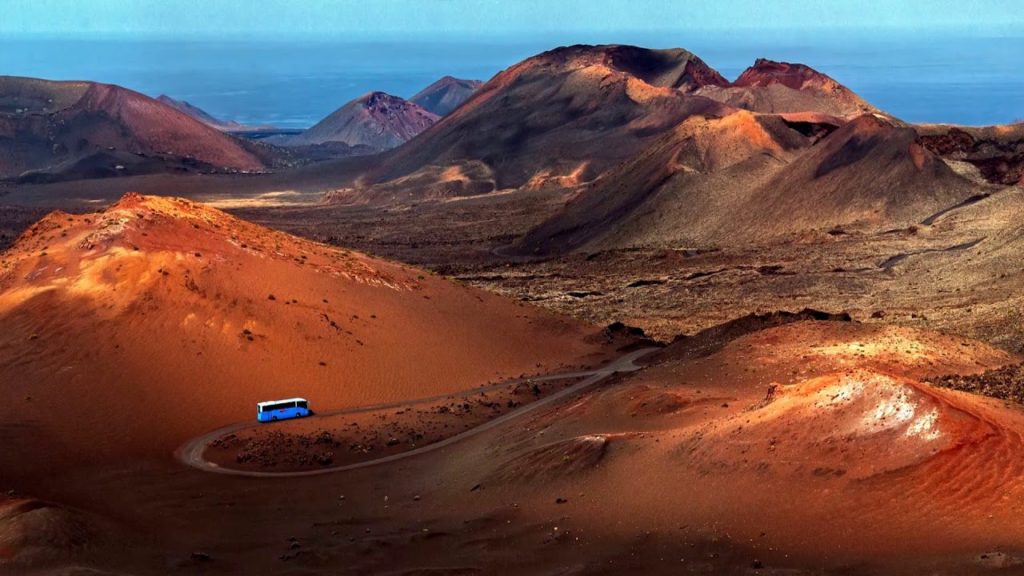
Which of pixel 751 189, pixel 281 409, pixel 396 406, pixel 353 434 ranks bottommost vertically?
pixel 353 434

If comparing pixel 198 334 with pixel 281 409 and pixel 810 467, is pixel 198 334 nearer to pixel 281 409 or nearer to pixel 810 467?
pixel 281 409

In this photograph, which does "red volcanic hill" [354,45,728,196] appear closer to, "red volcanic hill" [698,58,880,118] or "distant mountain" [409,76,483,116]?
"red volcanic hill" [698,58,880,118]

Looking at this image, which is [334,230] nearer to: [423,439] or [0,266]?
[0,266]

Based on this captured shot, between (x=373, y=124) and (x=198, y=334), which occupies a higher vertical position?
(x=373, y=124)

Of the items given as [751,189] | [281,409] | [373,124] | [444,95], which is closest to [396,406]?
[281,409]

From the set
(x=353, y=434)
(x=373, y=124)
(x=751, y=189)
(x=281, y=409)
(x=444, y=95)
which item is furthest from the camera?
(x=444, y=95)

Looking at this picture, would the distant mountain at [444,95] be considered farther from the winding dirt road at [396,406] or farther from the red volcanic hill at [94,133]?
the winding dirt road at [396,406]
